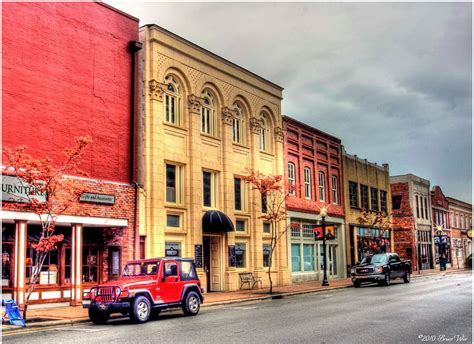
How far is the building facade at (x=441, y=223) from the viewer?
60875 millimetres

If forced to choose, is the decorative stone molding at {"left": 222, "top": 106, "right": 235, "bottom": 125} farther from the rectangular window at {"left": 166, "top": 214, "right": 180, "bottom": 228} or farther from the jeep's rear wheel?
the jeep's rear wheel

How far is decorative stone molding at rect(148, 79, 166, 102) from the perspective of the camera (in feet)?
82.5

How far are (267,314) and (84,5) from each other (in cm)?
1444

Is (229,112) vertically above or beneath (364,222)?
above

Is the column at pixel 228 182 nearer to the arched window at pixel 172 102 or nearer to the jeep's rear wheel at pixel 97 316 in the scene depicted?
the arched window at pixel 172 102

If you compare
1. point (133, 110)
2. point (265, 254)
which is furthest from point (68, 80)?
point (265, 254)

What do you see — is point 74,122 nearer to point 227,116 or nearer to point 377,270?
point 227,116

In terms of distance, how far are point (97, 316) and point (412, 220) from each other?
43719 mm

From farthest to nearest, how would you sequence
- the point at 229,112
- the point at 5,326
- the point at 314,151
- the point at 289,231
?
the point at 314,151
the point at 289,231
the point at 229,112
the point at 5,326

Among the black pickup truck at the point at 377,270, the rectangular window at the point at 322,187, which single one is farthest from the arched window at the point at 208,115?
the rectangular window at the point at 322,187

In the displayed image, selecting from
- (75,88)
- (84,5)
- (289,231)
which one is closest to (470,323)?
(75,88)

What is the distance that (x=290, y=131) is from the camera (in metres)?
36.4

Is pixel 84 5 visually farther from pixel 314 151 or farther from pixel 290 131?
pixel 314 151

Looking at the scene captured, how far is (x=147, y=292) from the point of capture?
16.5 m
